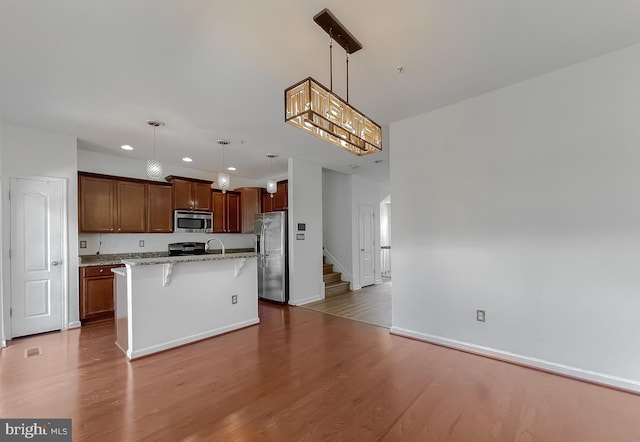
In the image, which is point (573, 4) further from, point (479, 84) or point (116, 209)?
point (116, 209)

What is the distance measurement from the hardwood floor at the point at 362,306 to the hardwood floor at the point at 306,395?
1048 mm

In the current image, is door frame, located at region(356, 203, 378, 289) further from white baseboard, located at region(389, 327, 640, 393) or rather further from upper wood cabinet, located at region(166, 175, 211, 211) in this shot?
upper wood cabinet, located at region(166, 175, 211, 211)

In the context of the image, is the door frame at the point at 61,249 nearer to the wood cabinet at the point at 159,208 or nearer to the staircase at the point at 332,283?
the wood cabinet at the point at 159,208

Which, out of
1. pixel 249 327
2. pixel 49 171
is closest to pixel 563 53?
pixel 249 327

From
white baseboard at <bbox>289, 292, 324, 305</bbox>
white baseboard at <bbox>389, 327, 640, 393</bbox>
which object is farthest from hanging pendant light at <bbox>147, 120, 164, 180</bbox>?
white baseboard at <bbox>389, 327, 640, 393</bbox>

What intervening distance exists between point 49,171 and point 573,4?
586 cm

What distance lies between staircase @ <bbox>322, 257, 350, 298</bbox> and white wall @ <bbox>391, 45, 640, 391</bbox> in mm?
2593

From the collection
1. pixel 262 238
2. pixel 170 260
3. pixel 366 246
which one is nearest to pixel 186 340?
pixel 170 260

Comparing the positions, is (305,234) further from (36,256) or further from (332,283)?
(36,256)

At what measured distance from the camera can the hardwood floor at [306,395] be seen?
75.5 inches

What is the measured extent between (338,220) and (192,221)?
10.9 ft

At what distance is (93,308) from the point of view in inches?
170

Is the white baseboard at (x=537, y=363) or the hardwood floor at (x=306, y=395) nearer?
the hardwood floor at (x=306, y=395)

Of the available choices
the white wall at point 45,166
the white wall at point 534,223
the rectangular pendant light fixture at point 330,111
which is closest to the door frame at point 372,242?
the white wall at point 534,223
